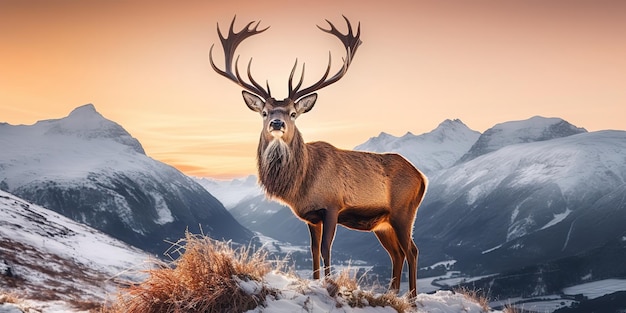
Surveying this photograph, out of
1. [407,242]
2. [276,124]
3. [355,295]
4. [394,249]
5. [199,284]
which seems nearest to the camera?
[199,284]

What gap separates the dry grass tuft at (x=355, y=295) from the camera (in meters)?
11.6

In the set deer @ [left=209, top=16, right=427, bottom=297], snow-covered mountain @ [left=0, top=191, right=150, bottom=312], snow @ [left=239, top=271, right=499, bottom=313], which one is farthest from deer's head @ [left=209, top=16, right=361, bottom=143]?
snow-covered mountain @ [left=0, top=191, right=150, bottom=312]

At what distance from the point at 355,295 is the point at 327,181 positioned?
3.29 m

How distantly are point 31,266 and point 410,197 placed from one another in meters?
59.1

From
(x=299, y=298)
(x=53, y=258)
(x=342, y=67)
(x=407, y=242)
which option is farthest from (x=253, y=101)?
(x=53, y=258)

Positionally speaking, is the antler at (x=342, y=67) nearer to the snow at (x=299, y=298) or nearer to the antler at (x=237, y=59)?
the antler at (x=237, y=59)

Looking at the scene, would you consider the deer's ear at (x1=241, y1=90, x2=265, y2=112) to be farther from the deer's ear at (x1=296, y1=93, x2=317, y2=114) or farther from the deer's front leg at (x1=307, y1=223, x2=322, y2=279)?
the deer's front leg at (x1=307, y1=223, x2=322, y2=279)

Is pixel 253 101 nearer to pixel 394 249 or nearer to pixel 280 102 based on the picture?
pixel 280 102

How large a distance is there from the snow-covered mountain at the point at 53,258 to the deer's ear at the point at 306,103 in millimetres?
32886

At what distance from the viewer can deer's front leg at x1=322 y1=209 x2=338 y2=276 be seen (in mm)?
13273

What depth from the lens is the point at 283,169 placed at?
14125 mm

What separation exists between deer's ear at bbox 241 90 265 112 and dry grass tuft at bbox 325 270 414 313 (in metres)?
4.24

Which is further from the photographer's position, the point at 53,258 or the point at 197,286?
the point at 53,258

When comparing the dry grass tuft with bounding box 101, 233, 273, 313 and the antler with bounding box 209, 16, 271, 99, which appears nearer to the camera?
the dry grass tuft with bounding box 101, 233, 273, 313
